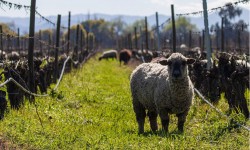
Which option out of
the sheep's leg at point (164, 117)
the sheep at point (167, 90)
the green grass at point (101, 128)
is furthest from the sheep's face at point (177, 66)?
the green grass at point (101, 128)

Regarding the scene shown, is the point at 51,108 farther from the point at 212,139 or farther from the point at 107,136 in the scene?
the point at 212,139

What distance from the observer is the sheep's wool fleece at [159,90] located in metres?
10.2

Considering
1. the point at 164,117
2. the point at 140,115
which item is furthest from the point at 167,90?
the point at 140,115

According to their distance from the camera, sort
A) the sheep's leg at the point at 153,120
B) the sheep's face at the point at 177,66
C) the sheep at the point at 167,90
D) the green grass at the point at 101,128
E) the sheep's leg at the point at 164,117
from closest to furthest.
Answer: the green grass at the point at 101,128 → the sheep's face at the point at 177,66 → the sheep at the point at 167,90 → the sheep's leg at the point at 164,117 → the sheep's leg at the point at 153,120

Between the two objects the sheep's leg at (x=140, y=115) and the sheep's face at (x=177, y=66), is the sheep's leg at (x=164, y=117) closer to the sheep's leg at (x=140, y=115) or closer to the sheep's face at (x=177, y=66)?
the sheep's face at (x=177, y=66)

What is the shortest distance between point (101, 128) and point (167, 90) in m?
2.25

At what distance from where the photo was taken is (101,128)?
1150 cm

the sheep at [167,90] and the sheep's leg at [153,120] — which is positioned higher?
the sheep at [167,90]

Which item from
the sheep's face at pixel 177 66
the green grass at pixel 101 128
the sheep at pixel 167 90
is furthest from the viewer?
the sheep at pixel 167 90

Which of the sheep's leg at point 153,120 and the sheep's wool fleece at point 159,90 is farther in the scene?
the sheep's leg at point 153,120

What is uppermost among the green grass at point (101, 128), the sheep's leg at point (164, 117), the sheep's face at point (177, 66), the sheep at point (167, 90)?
the sheep's face at point (177, 66)

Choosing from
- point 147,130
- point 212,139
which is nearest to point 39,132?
point 147,130

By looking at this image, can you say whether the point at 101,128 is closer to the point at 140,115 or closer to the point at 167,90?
the point at 140,115

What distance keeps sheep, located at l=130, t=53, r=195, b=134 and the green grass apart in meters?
0.46
